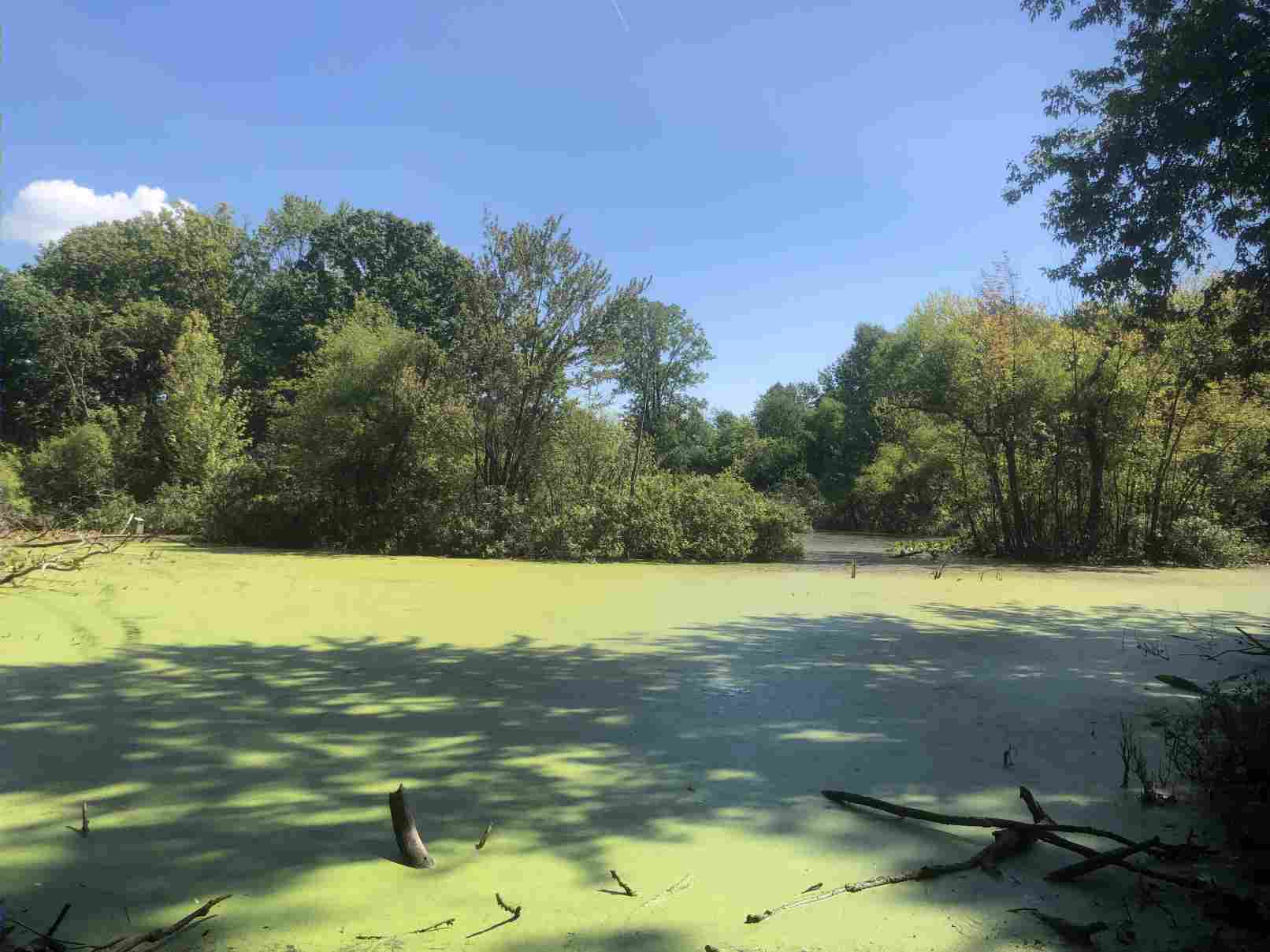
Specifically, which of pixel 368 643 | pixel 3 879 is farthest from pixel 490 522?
pixel 3 879

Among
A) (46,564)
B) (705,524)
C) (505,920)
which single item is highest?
(705,524)

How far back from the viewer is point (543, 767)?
2504 mm

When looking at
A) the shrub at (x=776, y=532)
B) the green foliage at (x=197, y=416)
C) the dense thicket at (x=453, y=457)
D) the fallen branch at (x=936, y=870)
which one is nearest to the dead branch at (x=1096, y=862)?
the fallen branch at (x=936, y=870)

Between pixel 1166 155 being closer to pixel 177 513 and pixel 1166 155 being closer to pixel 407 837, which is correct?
pixel 407 837

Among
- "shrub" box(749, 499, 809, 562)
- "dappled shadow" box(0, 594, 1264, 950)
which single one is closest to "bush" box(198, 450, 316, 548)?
"shrub" box(749, 499, 809, 562)

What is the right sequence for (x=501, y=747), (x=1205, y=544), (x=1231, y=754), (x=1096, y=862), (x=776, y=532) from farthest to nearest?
(x=776, y=532) → (x=1205, y=544) → (x=501, y=747) → (x=1231, y=754) → (x=1096, y=862)

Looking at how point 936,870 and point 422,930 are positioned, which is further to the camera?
point 936,870

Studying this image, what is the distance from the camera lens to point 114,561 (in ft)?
25.4

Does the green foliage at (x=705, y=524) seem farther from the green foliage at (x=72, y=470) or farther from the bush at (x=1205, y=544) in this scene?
the green foliage at (x=72, y=470)

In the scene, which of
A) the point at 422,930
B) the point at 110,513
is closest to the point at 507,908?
the point at 422,930

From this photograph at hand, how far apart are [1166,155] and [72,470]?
16.5 meters

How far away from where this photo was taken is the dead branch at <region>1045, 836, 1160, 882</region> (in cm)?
Result: 174

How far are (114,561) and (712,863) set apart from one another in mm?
7910

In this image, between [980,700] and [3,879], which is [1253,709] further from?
[3,879]
